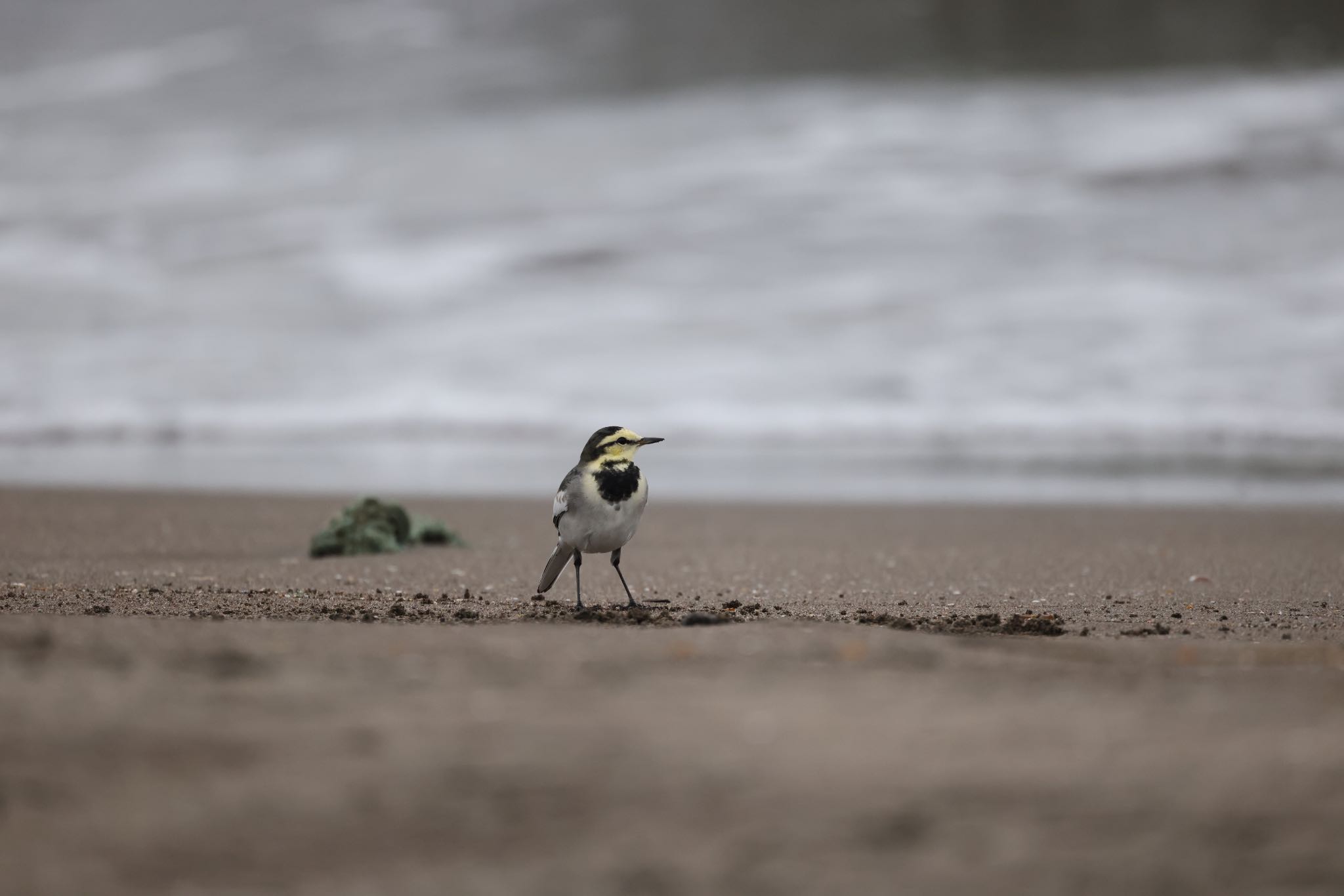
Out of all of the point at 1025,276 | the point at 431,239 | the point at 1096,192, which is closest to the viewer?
the point at 1025,276

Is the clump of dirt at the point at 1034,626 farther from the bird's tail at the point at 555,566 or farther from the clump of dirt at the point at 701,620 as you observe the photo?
the bird's tail at the point at 555,566

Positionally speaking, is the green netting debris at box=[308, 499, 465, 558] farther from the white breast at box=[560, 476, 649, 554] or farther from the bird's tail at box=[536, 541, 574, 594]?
the white breast at box=[560, 476, 649, 554]

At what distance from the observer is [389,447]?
47.8 ft

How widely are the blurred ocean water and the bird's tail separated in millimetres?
5097

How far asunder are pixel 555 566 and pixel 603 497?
0.58m

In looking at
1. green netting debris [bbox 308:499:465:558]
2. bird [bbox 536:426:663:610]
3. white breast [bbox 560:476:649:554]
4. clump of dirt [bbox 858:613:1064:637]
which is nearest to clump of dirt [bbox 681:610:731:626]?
clump of dirt [bbox 858:613:1064:637]

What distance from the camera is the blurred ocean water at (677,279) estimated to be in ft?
43.6

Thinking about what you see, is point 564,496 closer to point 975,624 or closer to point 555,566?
point 555,566

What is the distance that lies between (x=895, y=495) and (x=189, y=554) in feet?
19.0

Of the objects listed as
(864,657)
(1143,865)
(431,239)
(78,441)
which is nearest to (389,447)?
(78,441)

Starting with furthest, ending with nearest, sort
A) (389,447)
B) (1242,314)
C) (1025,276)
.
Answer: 1. (1025,276)
2. (1242,314)
3. (389,447)

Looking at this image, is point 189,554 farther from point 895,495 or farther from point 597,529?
point 895,495

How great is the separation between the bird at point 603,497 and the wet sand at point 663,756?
801 mm

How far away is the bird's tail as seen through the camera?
5.92 m
